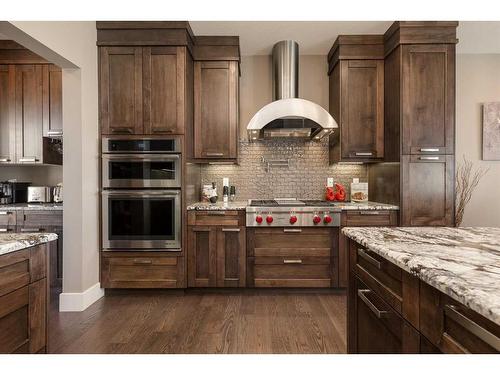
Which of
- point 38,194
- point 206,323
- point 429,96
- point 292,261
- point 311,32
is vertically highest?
point 311,32

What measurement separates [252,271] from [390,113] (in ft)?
6.96

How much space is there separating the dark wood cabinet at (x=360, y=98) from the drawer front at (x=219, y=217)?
1.27 m

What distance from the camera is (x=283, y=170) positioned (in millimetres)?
4055

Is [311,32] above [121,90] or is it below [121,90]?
above

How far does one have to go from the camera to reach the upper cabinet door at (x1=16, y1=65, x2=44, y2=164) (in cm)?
355

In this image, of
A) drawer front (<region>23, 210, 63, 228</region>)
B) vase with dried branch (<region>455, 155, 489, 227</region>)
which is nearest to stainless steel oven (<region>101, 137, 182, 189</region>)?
drawer front (<region>23, 210, 63, 228</region>)

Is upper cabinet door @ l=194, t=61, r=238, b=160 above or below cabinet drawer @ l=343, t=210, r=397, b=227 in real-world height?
above

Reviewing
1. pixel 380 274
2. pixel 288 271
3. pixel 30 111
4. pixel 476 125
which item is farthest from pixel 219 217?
pixel 476 125

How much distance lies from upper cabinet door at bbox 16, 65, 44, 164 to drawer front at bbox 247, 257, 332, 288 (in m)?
2.59

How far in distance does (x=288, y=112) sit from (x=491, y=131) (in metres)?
2.66

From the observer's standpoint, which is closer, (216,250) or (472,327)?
(472,327)

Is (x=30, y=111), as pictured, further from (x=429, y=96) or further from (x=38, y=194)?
(x=429, y=96)

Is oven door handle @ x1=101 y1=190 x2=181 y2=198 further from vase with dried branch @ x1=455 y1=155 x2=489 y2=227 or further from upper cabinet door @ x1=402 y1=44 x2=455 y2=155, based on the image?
vase with dried branch @ x1=455 y1=155 x2=489 y2=227

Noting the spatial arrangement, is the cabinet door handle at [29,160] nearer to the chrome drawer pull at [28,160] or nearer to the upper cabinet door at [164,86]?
the chrome drawer pull at [28,160]
